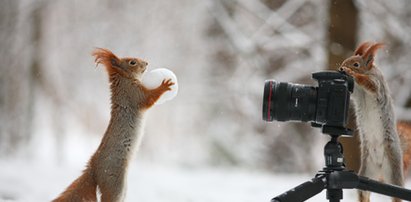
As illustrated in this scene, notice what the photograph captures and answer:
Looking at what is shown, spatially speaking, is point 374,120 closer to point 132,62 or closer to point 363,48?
point 363,48

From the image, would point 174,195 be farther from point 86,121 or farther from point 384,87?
point 86,121

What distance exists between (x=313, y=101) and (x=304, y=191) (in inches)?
8.7

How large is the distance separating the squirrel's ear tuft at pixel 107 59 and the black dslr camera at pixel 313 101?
14.6 inches

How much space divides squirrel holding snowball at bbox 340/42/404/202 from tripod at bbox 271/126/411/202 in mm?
116

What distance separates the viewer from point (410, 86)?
362 centimetres

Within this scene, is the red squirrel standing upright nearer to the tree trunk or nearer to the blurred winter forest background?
the tree trunk

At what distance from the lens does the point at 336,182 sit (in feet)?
4.58

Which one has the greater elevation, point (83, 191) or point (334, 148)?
point (334, 148)

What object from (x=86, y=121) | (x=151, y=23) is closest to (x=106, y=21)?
(x=151, y=23)

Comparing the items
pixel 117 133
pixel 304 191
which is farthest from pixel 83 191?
pixel 304 191

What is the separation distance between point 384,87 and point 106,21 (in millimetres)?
3370

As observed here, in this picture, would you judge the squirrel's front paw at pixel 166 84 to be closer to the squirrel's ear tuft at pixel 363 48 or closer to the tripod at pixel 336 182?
the tripod at pixel 336 182

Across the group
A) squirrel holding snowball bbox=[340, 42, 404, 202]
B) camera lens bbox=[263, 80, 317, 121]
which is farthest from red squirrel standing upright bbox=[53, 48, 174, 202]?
squirrel holding snowball bbox=[340, 42, 404, 202]

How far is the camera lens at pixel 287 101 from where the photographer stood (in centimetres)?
139
